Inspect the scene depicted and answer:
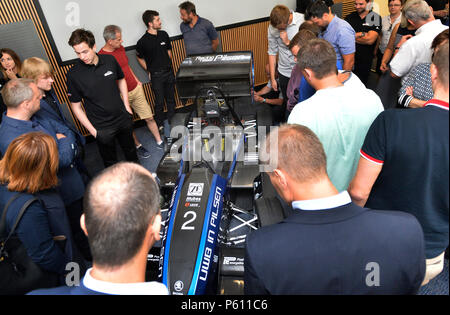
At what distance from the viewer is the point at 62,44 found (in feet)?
14.2

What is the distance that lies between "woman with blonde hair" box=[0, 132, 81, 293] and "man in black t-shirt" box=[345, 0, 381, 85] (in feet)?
13.9

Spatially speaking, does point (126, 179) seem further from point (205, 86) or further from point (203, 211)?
point (205, 86)

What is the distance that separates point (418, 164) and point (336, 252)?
477 mm

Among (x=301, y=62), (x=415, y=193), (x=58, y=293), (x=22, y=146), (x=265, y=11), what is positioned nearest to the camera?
(x=58, y=293)

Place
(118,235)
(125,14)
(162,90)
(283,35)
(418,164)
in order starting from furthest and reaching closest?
(162,90) < (125,14) < (283,35) < (418,164) < (118,235)

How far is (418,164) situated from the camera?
115cm

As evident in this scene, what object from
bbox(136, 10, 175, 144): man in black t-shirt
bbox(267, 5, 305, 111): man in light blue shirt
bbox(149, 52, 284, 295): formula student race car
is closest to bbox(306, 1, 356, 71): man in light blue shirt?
bbox(267, 5, 305, 111): man in light blue shirt

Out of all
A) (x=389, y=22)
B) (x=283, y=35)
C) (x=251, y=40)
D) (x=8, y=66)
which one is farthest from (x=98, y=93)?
(x=389, y=22)

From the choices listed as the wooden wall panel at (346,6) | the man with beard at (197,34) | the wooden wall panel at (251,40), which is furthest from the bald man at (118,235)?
the wooden wall panel at (346,6)

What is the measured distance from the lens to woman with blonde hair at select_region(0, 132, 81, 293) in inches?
64.4

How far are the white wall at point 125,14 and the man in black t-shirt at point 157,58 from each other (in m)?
0.40

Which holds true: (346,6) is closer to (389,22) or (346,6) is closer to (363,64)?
(389,22)

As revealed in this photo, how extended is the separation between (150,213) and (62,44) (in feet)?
13.8

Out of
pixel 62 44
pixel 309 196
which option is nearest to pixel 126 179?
pixel 309 196
